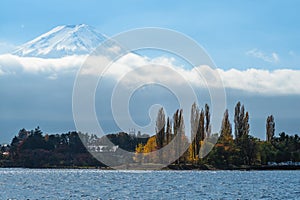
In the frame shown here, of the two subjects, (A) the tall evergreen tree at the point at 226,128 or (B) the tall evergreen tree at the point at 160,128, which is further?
(A) the tall evergreen tree at the point at 226,128

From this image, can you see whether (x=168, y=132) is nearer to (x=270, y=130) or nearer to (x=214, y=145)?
(x=214, y=145)

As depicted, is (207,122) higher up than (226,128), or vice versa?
(207,122)

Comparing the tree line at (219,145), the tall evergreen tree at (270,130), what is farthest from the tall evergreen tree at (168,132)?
the tall evergreen tree at (270,130)

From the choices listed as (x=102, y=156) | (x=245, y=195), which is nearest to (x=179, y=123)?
(x=102, y=156)

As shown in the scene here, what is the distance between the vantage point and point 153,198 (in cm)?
4756

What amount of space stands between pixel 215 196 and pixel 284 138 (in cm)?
8278

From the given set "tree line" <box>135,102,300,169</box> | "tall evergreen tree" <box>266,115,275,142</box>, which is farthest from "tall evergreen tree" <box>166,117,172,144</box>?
"tall evergreen tree" <box>266,115,275,142</box>

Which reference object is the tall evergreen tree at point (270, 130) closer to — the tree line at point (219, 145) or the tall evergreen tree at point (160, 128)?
the tree line at point (219, 145)

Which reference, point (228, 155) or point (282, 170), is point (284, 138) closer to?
point (282, 170)

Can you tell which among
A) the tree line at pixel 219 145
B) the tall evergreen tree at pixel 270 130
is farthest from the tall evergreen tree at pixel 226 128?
the tall evergreen tree at pixel 270 130

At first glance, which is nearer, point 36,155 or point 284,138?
point 284,138

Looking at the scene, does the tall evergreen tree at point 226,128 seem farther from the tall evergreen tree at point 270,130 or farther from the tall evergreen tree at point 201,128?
the tall evergreen tree at point 270,130

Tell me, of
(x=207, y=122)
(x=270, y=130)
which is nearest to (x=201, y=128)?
(x=207, y=122)

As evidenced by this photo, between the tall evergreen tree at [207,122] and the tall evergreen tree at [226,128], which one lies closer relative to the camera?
the tall evergreen tree at [207,122]
